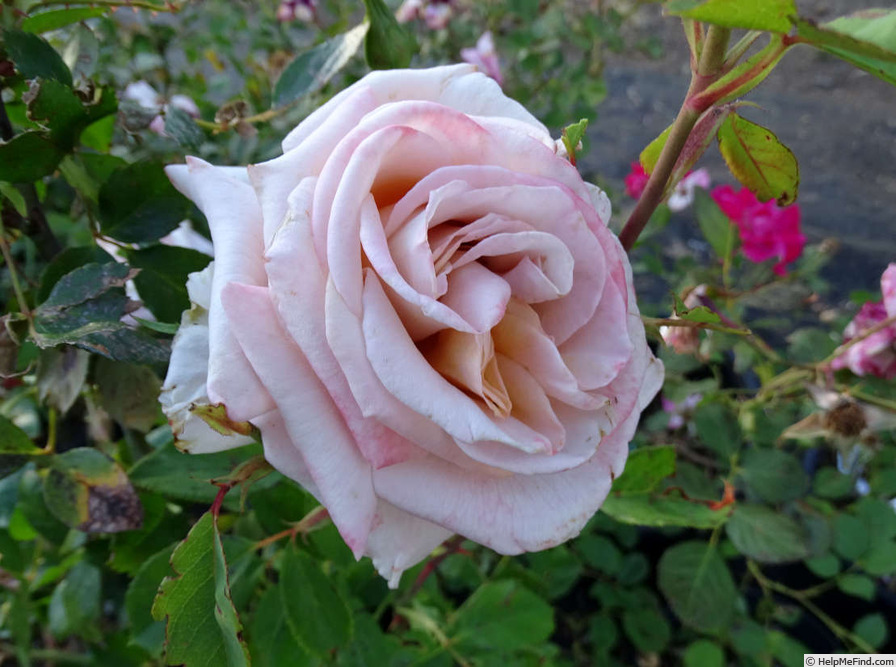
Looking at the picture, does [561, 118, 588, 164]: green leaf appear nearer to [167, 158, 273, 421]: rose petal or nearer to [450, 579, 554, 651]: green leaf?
[167, 158, 273, 421]: rose petal

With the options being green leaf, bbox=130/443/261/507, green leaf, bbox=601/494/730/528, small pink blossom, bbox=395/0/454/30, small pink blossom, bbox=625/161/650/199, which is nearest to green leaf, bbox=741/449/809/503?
green leaf, bbox=601/494/730/528

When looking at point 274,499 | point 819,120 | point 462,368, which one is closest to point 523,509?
point 462,368

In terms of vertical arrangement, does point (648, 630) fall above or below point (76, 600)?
below

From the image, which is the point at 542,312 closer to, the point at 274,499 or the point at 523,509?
the point at 523,509

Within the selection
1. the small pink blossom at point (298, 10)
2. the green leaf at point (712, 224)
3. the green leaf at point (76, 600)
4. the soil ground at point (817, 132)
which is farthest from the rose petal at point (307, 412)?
the soil ground at point (817, 132)

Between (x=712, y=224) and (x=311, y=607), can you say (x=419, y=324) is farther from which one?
(x=712, y=224)

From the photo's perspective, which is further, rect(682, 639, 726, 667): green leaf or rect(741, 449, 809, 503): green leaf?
rect(682, 639, 726, 667): green leaf

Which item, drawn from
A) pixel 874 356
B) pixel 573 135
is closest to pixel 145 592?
pixel 573 135
